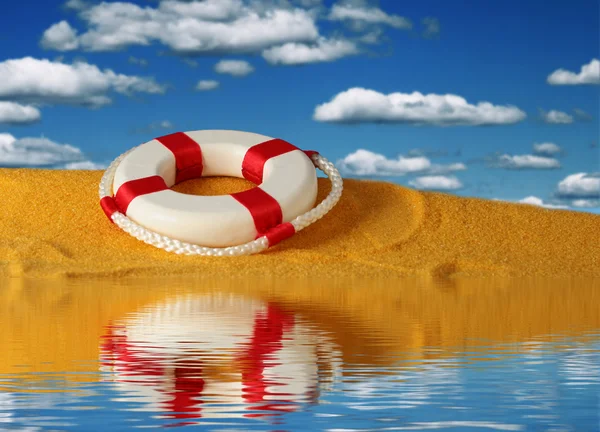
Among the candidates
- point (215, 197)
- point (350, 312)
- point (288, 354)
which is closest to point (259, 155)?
point (215, 197)

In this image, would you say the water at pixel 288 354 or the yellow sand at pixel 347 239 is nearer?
the water at pixel 288 354

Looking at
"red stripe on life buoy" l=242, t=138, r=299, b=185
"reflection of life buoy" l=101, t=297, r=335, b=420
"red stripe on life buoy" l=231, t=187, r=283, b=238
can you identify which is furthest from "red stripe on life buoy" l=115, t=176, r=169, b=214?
"reflection of life buoy" l=101, t=297, r=335, b=420

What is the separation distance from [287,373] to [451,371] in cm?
56

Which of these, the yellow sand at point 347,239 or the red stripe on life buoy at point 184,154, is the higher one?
the red stripe on life buoy at point 184,154

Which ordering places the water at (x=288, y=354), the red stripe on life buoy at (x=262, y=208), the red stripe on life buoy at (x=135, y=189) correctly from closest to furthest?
the water at (x=288, y=354) < the red stripe on life buoy at (x=262, y=208) < the red stripe on life buoy at (x=135, y=189)

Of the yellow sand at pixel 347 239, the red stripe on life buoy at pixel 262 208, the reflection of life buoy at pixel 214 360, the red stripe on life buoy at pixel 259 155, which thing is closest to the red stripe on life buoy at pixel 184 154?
the yellow sand at pixel 347 239

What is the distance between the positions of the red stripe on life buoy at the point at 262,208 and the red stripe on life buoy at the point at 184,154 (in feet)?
3.22

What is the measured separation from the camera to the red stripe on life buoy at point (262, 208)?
7.53 meters

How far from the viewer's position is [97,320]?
4207 mm

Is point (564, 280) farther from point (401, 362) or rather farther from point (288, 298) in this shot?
point (401, 362)

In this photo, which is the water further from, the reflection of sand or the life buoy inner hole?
the life buoy inner hole

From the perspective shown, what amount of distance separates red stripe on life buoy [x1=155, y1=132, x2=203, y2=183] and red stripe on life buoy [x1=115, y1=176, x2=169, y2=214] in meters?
0.52

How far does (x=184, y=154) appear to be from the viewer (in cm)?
846

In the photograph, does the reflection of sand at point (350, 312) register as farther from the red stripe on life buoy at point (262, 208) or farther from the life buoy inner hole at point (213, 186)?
the life buoy inner hole at point (213, 186)
